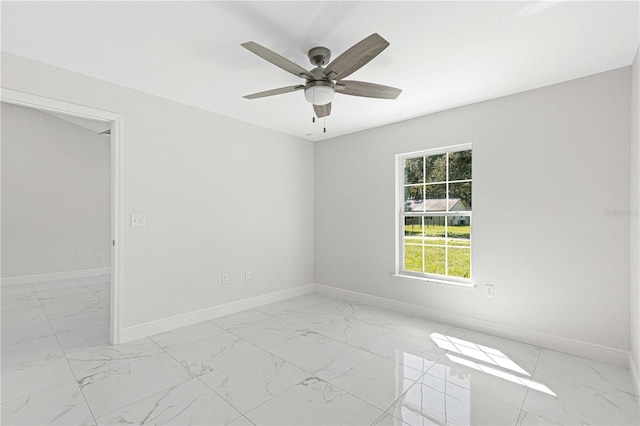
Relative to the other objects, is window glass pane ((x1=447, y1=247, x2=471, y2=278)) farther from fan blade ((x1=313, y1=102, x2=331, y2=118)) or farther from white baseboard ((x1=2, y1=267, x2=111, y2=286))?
white baseboard ((x1=2, y1=267, x2=111, y2=286))

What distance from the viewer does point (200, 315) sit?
3.54 m

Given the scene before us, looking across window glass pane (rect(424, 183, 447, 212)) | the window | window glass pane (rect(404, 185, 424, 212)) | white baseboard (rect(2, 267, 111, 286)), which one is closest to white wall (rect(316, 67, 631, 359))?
the window

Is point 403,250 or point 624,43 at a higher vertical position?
point 624,43

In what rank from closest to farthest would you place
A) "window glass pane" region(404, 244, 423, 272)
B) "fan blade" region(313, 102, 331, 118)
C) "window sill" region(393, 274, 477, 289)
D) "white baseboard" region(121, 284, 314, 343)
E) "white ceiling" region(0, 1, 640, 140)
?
"white ceiling" region(0, 1, 640, 140), "fan blade" region(313, 102, 331, 118), "white baseboard" region(121, 284, 314, 343), "window sill" region(393, 274, 477, 289), "window glass pane" region(404, 244, 423, 272)

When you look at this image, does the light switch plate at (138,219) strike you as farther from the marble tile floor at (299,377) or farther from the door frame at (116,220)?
the marble tile floor at (299,377)

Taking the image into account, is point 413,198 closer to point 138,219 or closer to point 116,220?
point 138,219

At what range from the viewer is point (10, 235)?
5082 mm

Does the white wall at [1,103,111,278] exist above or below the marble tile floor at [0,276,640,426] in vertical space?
above

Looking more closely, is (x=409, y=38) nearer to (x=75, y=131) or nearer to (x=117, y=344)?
(x=117, y=344)

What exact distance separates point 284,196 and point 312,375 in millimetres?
2775

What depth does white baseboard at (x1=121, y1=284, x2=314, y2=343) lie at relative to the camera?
302 centimetres

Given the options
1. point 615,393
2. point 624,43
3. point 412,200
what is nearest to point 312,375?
point 615,393

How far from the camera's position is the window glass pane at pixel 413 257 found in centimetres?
387

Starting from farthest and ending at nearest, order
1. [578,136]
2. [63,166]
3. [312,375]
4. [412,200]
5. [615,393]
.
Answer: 1. [63,166]
2. [412,200]
3. [578,136]
4. [312,375]
5. [615,393]
